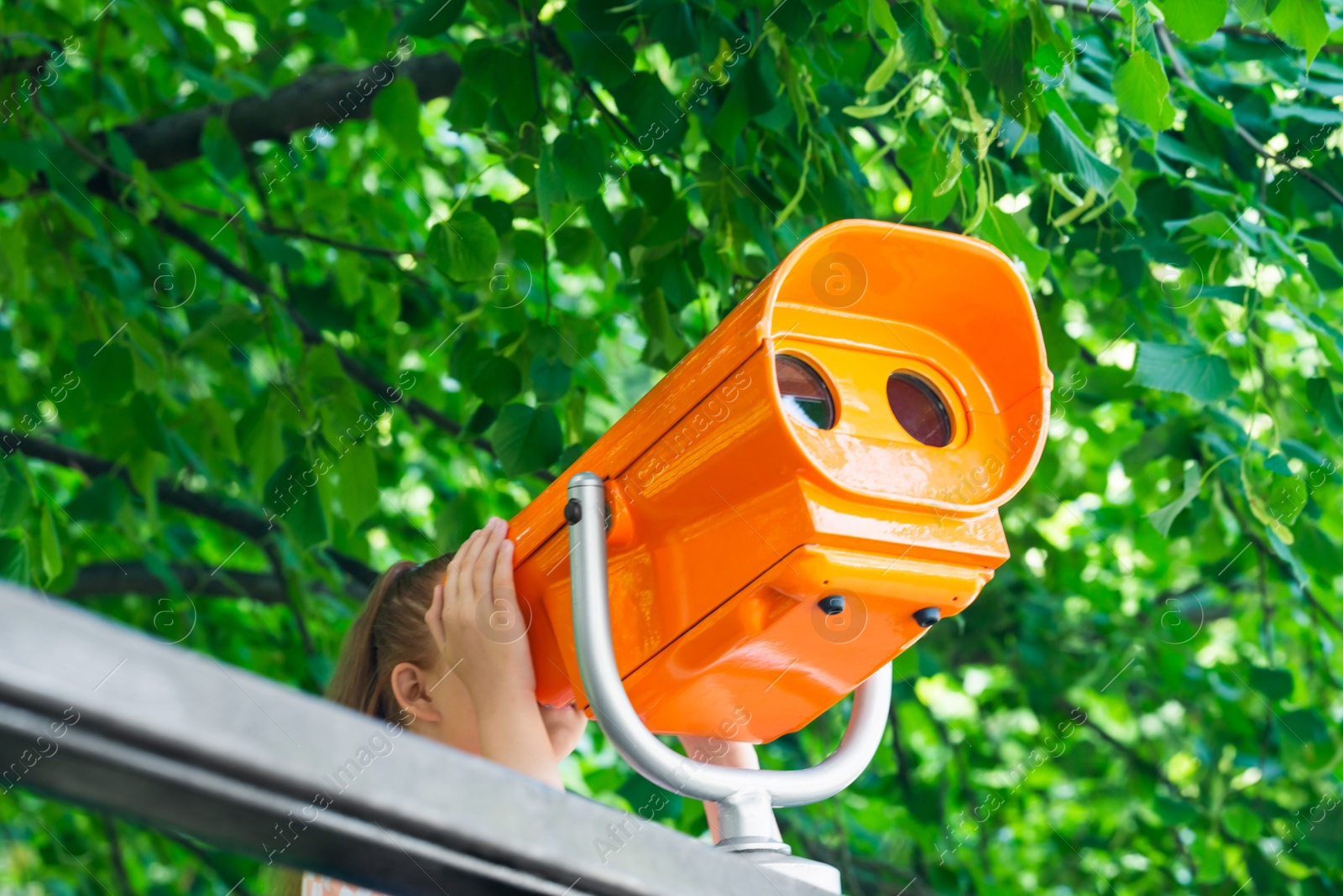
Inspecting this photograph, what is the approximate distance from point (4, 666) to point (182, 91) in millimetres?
3392

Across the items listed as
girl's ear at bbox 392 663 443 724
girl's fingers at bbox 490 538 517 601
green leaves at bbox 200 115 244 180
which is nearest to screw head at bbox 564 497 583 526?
girl's fingers at bbox 490 538 517 601

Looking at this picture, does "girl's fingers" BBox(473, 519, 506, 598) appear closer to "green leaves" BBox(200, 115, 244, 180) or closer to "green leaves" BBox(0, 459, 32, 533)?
"green leaves" BBox(0, 459, 32, 533)

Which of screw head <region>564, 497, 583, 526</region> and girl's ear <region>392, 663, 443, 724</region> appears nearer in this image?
screw head <region>564, 497, 583, 526</region>

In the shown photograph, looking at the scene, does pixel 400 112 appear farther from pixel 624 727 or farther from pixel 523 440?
pixel 624 727

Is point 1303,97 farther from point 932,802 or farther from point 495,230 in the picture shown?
point 932,802

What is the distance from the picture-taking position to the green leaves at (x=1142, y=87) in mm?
1213

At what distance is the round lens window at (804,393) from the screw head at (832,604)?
0.15m

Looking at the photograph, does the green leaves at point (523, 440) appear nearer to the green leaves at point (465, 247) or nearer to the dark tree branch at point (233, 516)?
the green leaves at point (465, 247)

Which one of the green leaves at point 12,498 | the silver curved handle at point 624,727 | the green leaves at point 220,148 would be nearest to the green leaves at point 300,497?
the green leaves at point 12,498

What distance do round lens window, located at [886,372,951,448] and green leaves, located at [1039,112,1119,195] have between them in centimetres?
38

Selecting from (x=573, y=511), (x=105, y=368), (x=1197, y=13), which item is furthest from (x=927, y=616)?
(x=105, y=368)

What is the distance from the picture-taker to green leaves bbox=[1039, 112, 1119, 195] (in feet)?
4.23

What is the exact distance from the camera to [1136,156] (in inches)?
68.2

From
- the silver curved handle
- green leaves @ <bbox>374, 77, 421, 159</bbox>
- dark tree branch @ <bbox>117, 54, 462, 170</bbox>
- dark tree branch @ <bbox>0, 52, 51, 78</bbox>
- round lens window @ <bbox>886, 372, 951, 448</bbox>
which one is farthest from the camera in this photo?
dark tree branch @ <bbox>117, 54, 462, 170</bbox>
